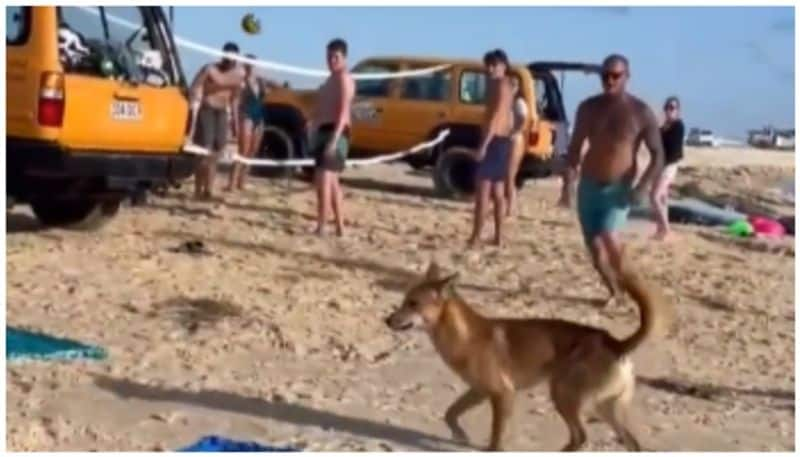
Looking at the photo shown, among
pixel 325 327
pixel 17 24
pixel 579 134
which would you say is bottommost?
pixel 325 327

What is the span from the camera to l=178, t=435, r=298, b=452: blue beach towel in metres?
5.87

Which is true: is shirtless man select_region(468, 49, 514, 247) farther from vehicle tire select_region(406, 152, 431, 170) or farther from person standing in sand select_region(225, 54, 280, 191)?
vehicle tire select_region(406, 152, 431, 170)

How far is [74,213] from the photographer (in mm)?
11969

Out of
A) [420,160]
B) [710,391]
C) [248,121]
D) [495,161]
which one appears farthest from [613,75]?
[420,160]

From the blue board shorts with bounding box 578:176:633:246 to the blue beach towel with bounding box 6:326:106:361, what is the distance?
308 centimetres

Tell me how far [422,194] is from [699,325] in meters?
8.48

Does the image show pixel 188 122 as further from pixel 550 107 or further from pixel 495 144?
pixel 550 107

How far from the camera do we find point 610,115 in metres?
9.28

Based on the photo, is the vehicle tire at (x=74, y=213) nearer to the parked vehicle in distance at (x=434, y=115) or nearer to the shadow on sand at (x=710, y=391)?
the shadow on sand at (x=710, y=391)

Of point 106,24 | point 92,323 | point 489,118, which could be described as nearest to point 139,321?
point 92,323

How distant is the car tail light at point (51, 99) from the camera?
1024 centimetres

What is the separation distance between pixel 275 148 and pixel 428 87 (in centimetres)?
184

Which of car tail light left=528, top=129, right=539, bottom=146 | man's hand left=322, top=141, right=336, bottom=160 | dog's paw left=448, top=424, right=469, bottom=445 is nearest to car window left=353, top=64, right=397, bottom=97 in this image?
car tail light left=528, top=129, right=539, bottom=146

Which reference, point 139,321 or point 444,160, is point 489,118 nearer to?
point 139,321
